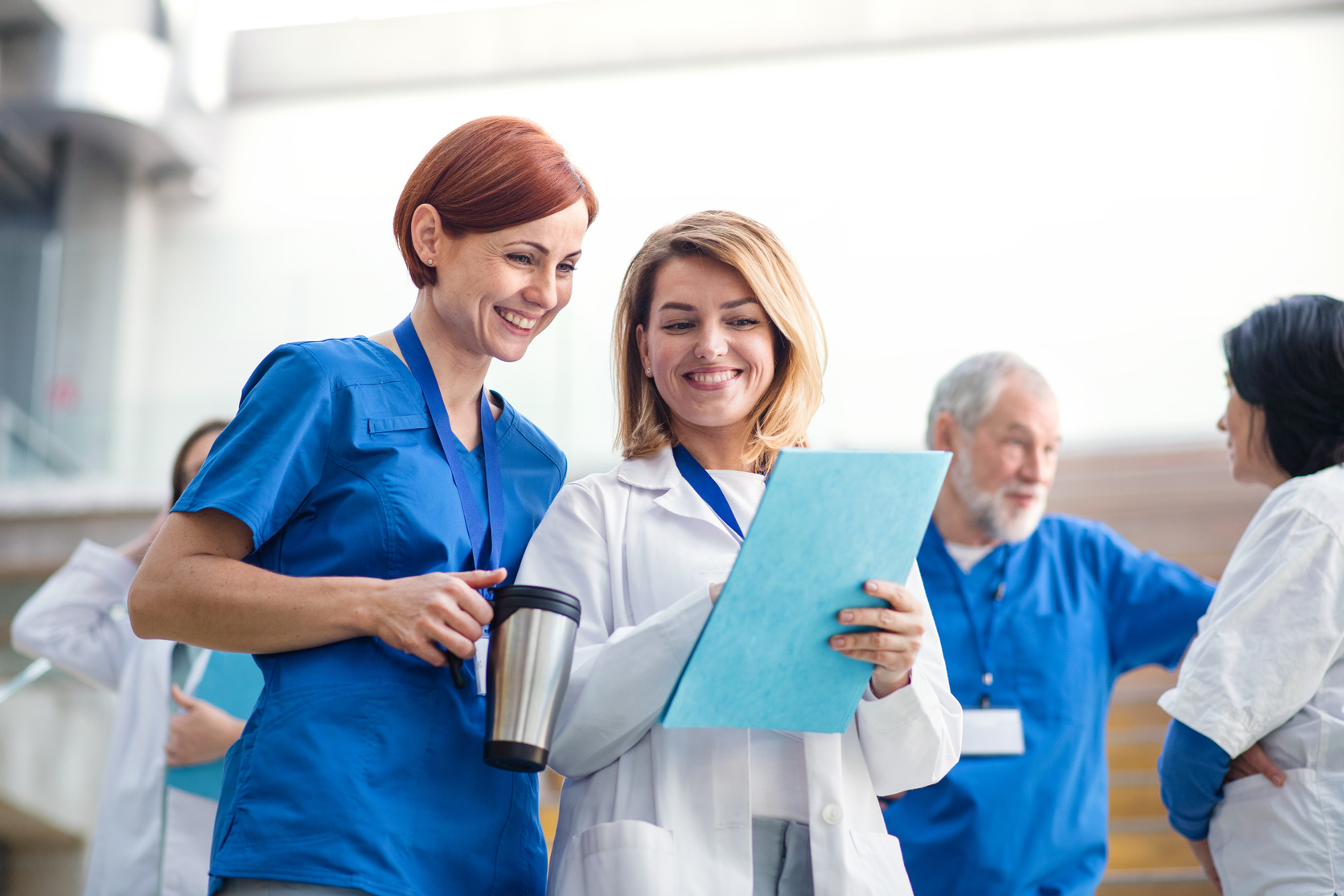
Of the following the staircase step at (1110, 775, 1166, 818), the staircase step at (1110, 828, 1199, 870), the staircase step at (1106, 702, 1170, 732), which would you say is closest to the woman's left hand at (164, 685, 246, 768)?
the staircase step at (1110, 828, 1199, 870)

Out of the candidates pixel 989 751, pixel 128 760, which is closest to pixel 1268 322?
pixel 989 751

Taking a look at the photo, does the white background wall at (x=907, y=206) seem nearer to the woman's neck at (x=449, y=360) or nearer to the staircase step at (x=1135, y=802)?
the staircase step at (x=1135, y=802)

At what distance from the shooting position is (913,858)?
7.54ft

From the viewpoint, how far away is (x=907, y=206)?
8.38 m

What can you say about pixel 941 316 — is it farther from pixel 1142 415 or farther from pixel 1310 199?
pixel 1310 199

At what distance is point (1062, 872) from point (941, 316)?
6106 millimetres

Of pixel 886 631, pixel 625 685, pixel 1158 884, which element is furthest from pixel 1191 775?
pixel 1158 884

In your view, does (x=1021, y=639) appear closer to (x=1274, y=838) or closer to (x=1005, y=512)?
(x=1005, y=512)

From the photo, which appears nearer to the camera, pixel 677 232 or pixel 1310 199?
pixel 677 232

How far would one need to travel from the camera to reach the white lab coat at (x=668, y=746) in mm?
1286

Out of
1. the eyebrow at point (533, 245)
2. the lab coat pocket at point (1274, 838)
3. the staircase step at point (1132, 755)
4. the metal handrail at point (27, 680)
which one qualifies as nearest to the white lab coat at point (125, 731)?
the metal handrail at point (27, 680)

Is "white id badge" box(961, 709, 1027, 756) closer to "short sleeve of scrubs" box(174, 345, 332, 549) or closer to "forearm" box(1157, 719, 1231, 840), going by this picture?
"forearm" box(1157, 719, 1231, 840)

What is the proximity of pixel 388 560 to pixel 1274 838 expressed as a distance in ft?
4.24

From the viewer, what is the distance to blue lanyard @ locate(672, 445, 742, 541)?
1.54 meters
